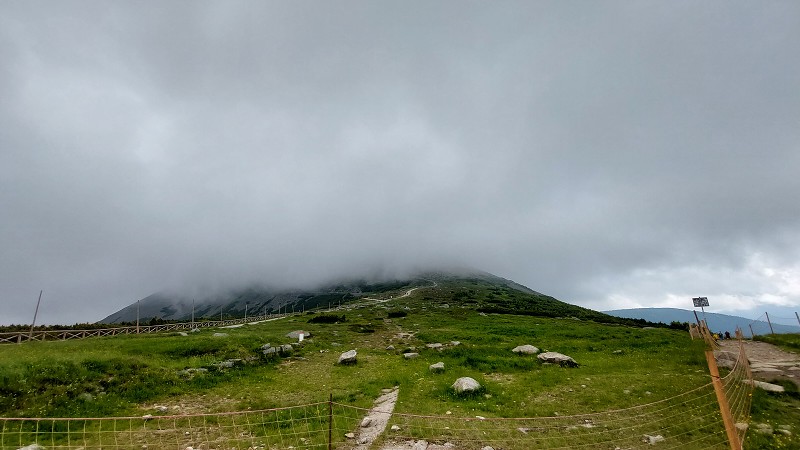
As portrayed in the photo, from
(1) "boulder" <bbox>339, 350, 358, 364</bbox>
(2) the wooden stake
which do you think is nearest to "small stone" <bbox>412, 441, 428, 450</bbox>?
(2) the wooden stake

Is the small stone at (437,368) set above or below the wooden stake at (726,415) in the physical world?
below

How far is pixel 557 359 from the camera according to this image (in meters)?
27.2

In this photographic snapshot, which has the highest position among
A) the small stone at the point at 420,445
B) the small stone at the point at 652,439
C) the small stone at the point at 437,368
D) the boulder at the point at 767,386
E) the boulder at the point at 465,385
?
the small stone at the point at 437,368

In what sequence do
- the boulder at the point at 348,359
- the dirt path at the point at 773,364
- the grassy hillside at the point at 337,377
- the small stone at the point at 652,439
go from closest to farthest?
the small stone at the point at 652,439, the grassy hillside at the point at 337,377, the dirt path at the point at 773,364, the boulder at the point at 348,359

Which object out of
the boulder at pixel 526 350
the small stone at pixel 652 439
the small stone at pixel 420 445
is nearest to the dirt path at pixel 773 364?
the small stone at pixel 652 439

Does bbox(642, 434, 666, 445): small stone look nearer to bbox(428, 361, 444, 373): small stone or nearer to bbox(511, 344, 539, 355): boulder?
bbox(428, 361, 444, 373): small stone

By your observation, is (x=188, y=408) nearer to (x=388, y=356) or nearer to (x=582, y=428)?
(x=388, y=356)

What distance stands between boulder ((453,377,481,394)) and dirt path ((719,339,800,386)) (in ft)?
49.5

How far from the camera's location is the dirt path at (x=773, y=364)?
20156mm

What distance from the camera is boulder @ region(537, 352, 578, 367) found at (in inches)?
1053

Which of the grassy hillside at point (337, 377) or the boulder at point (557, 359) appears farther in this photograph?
the boulder at point (557, 359)

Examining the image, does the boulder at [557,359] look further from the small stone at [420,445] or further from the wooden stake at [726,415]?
the wooden stake at [726,415]

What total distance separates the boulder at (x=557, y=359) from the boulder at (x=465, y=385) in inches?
349

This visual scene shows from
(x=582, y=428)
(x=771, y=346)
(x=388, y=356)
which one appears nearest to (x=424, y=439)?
(x=582, y=428)
